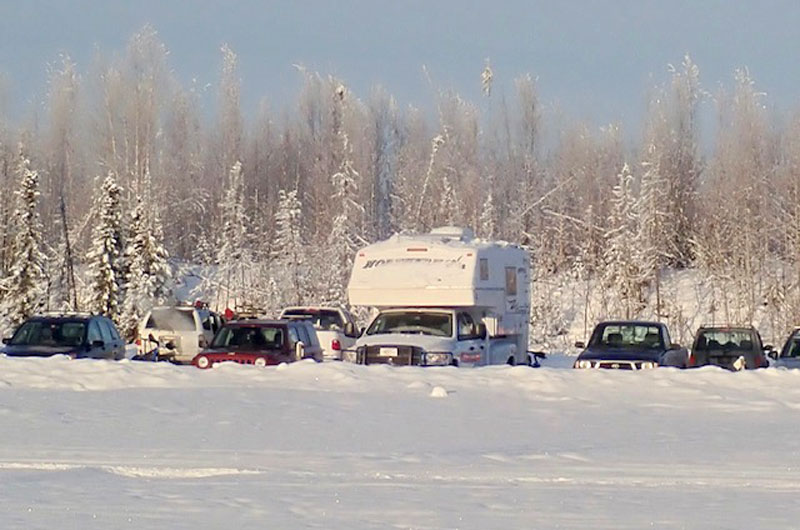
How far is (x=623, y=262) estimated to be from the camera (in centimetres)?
5497

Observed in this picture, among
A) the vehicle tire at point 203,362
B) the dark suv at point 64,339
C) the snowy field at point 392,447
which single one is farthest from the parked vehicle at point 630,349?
the dark suv at point 64,339

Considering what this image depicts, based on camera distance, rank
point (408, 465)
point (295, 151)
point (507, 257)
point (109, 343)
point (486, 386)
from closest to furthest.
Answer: point (408, 465), point (486, 386), point (109, 343), point (507, 257), point (295, 151)

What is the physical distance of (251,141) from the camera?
250 ft

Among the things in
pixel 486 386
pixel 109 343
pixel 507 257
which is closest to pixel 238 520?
pixel 486 386

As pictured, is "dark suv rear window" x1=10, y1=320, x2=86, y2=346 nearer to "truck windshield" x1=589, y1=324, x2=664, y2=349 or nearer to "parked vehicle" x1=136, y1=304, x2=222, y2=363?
"parked vehicle" x1=136, y1=304, x2=222, y2=363

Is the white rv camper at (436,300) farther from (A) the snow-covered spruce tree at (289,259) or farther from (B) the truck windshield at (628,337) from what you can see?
(A) the snow-covered spruce tree at (289,259)

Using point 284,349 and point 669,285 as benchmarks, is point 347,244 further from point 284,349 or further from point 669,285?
point 284,349

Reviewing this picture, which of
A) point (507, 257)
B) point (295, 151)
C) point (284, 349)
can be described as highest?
point (295, 151)

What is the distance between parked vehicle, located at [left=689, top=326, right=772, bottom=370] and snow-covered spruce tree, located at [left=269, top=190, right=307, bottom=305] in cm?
2979

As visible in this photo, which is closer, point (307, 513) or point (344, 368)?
point (307, 513)

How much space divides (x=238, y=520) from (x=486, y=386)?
10928 mm

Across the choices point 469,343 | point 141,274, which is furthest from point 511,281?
point 141,274

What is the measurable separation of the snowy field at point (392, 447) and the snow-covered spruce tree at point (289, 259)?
33.6 meters

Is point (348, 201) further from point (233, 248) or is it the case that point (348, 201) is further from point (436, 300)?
point (436, 300)
